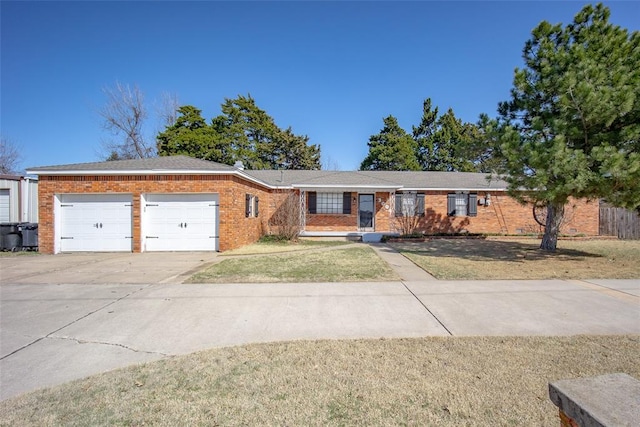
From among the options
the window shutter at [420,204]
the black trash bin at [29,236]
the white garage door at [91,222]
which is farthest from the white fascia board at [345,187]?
the black trash bin at [29,236]

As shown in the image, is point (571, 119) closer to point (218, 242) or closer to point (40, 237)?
point (218, 242)

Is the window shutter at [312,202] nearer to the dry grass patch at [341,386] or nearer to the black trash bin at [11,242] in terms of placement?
the black trash bin at [11,242]

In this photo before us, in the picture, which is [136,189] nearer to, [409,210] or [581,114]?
[409,210]

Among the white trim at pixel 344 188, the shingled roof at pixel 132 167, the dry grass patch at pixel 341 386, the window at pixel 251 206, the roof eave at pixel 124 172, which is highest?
the shingled roof at pixel 132 167

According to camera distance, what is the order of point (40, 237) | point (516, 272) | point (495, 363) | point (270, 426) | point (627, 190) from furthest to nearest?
point (40, 237) → point (627, 190) → point (516, 272) → point (495, 363) → point (270, 426)

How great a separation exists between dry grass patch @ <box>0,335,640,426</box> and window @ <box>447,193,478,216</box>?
14.4 meters

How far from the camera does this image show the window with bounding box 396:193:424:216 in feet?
56.8

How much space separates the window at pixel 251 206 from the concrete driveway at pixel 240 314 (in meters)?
6.43

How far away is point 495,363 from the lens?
10.7 feet

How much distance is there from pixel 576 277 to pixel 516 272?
3.91ft

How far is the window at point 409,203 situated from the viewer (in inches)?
682

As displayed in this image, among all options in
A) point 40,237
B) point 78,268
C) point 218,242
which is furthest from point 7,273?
point 218,242

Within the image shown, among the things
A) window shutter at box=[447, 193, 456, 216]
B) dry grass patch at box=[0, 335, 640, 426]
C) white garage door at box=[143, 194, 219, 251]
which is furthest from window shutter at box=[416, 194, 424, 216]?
dry grass patch at box=[0, 335, 640, 426]

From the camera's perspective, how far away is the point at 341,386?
2865 millimetres
